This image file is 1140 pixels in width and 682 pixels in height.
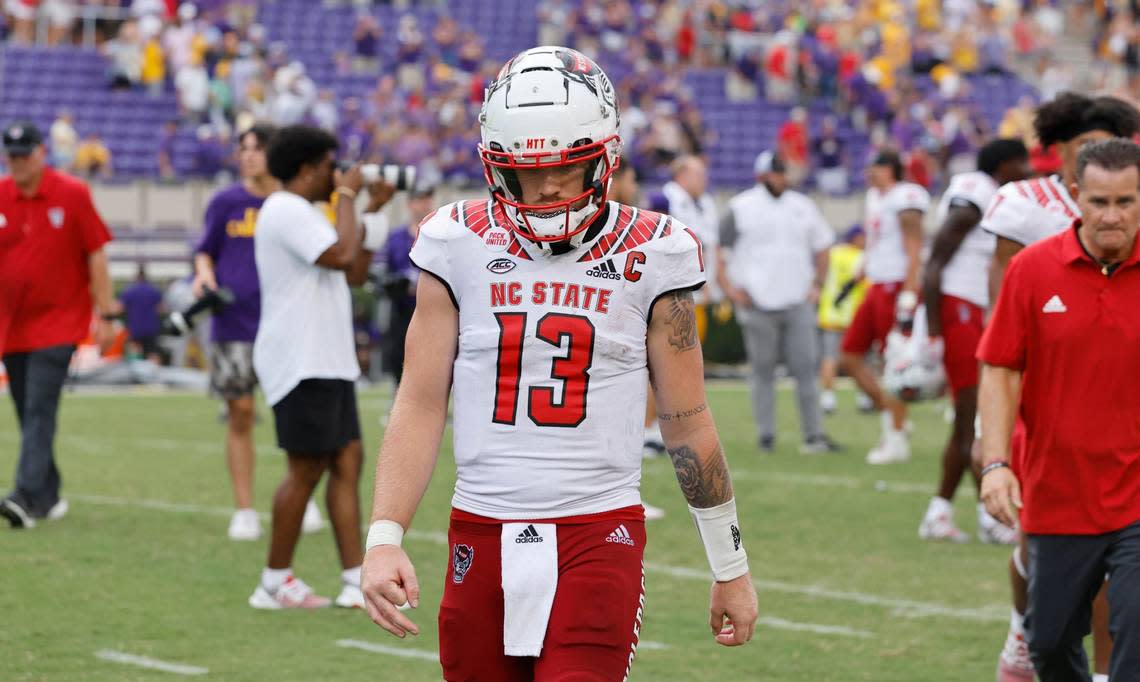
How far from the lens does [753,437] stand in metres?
14.7

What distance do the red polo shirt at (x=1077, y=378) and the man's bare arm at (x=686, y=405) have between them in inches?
58.1

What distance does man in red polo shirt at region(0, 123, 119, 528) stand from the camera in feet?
32.5

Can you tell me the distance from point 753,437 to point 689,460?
10.8 m

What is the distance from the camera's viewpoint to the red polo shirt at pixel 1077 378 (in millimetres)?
5031

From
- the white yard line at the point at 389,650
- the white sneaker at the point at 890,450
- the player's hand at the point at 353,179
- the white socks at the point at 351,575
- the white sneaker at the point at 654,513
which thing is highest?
the player's hand at the point at 353,179

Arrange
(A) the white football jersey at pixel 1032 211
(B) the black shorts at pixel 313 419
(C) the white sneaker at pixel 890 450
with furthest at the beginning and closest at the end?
1. (C) the white sneaker at pixel 890 450
2. (B) the black shorts at pixel 313 419
3. (A) the white football jersey at pixel 1032 211

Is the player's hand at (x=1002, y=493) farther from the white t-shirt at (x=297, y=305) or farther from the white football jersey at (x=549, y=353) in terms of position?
the white t-shirt at (x=297, y=305)

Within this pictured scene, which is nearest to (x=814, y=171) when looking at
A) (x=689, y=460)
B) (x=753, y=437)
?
Result: (x=753, y=437)

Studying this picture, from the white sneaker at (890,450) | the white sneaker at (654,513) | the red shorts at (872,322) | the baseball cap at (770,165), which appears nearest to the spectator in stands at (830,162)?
the baseball cap at (770,165)

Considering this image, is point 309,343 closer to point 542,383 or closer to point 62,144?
point 542,383

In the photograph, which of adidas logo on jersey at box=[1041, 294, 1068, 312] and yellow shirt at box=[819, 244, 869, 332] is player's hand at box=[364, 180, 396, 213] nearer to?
adidas logo on jersey at box=[1041, 294, 1068, 312]

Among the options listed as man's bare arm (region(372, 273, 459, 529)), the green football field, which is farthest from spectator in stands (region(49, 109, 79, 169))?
man's bare arm (region(372, 273, 459, 529))

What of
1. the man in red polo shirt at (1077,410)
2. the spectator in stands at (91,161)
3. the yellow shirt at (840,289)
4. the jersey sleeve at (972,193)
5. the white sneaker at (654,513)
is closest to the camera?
the man in red polo shirt at (1077,410)

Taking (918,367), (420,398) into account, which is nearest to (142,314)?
(918,367)
